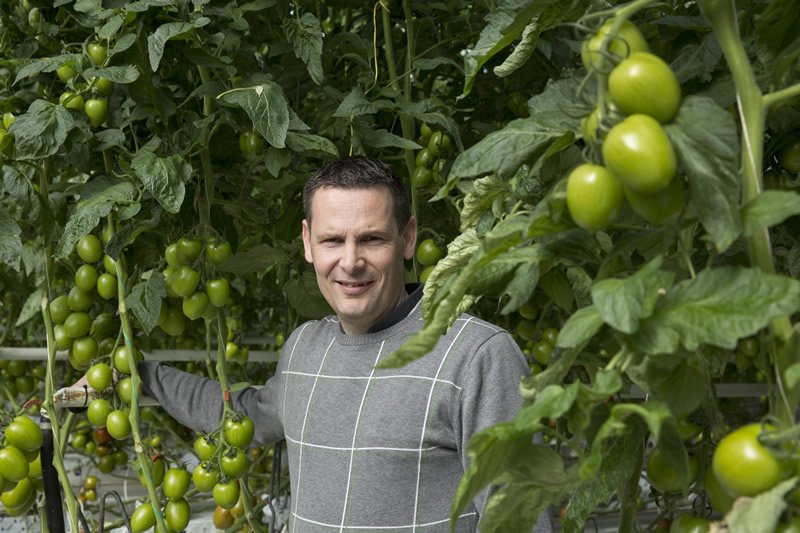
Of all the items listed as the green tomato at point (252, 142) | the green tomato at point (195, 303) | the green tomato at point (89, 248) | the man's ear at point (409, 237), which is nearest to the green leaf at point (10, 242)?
the green tomato at point (89, 248)

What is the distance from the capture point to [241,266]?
4.75ft

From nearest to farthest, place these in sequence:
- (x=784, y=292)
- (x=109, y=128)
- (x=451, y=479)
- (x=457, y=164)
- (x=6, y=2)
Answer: (x=784, y=292) → (x=457, y=164) → (x=451, y=479) → (x=109, y=128) → (x=6, y=2)

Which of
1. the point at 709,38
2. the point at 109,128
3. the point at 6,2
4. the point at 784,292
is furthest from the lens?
the point at 6,2

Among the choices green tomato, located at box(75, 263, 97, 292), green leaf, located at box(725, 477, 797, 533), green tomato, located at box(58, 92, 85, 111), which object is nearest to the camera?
green leaf, located at box(725, 477, 797, 533)

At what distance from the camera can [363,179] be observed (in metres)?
1.19

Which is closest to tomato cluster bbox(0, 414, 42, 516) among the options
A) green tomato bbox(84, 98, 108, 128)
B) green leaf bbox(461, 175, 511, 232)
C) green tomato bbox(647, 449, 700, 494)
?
green tomato bbox(84, 98, 108, 128)

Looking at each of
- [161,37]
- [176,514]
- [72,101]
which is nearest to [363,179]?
[161,37]

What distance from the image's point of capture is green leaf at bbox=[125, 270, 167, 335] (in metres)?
1.26

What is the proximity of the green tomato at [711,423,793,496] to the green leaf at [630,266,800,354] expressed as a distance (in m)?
0.06

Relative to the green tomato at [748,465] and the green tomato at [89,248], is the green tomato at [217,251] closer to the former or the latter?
the green tomato at [89,248]

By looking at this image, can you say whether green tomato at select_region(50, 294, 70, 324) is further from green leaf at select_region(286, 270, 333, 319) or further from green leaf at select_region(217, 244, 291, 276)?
green leaf at select_region(286, 270, 333, 319)

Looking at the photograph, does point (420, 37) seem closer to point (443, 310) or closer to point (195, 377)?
point (195, 377)

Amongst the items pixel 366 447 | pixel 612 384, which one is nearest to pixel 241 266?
pixel 366 447

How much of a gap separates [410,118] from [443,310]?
1.00m
